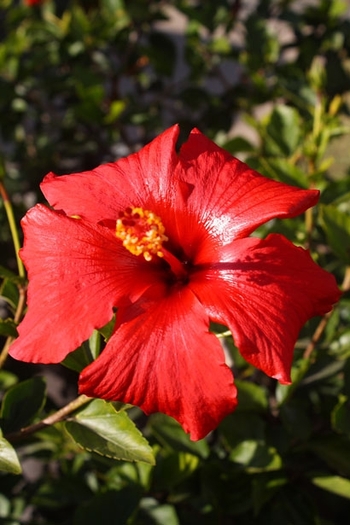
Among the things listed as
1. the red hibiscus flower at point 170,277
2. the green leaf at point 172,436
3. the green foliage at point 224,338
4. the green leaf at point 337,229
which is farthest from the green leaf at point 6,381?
the green leaf at point 337,229

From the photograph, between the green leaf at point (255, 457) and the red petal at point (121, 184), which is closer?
the red petal at point (121, 184)

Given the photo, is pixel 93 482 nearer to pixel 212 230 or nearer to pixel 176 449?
pixel 176 449

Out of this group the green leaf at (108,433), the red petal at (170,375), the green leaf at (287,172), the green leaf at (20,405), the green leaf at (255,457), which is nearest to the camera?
the red petal at (170,375)

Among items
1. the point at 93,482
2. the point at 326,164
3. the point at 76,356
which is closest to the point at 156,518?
the point at 93,482

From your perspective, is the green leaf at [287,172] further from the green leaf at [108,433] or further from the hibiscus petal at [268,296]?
the green leaf at [108,433]

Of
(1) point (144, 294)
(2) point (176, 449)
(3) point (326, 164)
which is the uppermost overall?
(1) point (144, 294)

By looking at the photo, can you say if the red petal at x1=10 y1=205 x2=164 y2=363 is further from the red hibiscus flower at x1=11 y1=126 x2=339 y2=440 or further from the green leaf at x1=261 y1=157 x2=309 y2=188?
the green leaf at x1=261 y1=157 x2=309 y2=188

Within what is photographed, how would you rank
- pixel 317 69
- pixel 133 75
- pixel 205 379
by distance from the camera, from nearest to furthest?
1. pixel 205 379
2. pixel 317 69
3. pixel 133 75
